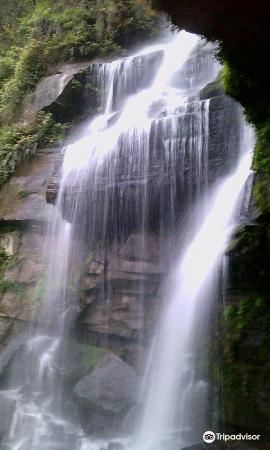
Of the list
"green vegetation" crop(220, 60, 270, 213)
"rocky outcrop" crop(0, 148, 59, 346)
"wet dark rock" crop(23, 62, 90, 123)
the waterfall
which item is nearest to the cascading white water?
the waterfall

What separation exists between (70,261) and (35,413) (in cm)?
336

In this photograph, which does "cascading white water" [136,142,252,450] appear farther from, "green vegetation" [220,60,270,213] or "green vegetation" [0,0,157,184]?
"green vegetation" [0,0,157,184]

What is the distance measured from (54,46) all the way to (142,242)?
972 centimetres

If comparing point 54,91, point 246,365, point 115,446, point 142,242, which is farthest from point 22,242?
point 246,365

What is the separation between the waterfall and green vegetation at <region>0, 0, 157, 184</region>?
2787mm

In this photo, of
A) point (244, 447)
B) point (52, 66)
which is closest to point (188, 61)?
point (52, 66)

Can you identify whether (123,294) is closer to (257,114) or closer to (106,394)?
(106,394)

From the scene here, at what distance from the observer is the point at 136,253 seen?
901 cm

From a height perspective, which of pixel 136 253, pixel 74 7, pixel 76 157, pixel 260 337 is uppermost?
pixel 74 7

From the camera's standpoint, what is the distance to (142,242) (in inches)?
354

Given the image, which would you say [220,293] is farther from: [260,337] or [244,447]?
[244,447]

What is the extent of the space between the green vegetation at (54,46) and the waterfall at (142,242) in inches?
110

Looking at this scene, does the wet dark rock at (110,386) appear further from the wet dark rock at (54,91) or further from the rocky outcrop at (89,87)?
the wet dark rock at (54,91)

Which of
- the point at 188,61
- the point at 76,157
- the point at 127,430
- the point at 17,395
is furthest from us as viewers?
the point at 188,61
